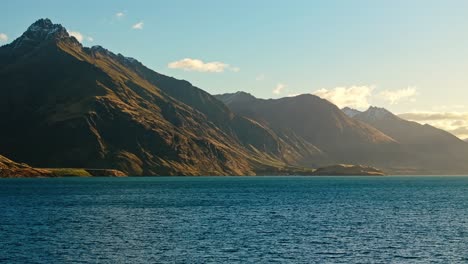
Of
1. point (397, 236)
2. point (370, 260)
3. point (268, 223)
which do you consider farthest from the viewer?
point (268, 223)

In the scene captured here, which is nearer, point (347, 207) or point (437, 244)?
point (437, 244)

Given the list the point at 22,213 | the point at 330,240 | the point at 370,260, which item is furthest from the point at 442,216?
the point at 22,213

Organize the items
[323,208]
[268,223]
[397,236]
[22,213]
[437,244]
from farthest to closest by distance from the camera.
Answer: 1. [323,208]
2. [22,213]
3. [268,223]
4. [397,236]
5. [437,244]

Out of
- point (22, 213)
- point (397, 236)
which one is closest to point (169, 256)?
point (397, 236)

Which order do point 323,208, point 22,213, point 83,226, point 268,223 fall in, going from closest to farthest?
point 83,226 → point 268,223 → point 22,213 → point 323,208

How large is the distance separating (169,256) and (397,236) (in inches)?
2016

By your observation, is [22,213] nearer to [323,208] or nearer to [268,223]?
[268,223]

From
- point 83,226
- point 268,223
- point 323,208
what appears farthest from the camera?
point 323,208

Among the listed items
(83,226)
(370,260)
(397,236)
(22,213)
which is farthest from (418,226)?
(22,213)

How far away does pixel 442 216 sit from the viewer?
156 metres

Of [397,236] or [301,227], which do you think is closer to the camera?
[397,236]

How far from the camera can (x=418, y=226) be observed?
131 metres

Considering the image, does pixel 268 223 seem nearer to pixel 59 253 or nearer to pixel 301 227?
pixel 301 227

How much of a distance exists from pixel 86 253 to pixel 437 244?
213 feet
